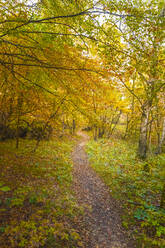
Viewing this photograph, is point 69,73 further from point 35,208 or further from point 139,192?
point 139,192

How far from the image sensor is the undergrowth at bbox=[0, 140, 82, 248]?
3110mm

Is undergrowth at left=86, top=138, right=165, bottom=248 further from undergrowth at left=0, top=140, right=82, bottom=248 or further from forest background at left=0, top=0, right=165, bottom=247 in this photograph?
undergrowth at left=0, top=140, right=82, bottom=248

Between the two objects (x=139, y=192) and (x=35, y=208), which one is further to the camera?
(x=139, y=192)

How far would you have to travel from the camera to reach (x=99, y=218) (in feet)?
14.9

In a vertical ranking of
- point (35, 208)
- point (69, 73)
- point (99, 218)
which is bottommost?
point (99, 218)

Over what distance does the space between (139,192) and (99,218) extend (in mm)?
2230

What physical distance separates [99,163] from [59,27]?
8268 millimetres

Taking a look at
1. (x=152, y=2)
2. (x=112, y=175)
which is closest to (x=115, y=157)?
(x=112, y=175)

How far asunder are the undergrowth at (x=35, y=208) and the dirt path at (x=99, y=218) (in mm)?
395

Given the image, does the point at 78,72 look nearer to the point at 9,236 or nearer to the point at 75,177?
the point at 9,236

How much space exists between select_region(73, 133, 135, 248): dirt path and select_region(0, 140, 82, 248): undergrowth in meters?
0.39

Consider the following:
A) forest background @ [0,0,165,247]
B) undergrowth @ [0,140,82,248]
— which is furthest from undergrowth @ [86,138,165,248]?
undergrowth @ [0,140,82,248]

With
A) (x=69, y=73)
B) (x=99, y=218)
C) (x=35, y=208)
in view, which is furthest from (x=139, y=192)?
(x=69, y=73)

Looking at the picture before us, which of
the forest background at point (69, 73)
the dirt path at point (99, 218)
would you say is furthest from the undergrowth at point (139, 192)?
the dirt path at point (99, 218)
